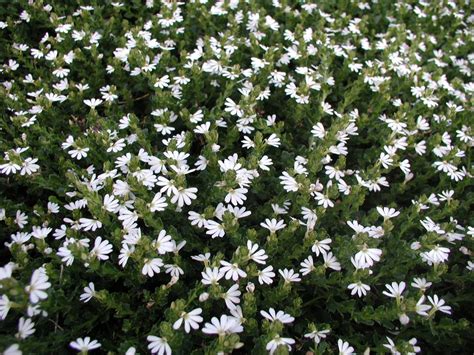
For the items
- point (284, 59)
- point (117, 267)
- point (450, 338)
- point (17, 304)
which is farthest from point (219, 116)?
point (450, 338)

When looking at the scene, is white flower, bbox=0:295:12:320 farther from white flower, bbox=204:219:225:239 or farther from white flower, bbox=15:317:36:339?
white flower, bbox=204:219:225:239

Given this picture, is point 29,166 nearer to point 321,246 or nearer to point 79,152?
point 79,152

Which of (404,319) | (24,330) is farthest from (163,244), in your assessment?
(404,319)

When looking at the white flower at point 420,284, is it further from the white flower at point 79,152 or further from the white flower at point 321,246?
the white flower at point 79,152

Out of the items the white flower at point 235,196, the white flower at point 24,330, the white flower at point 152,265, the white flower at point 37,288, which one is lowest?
the white flower at point 24,330

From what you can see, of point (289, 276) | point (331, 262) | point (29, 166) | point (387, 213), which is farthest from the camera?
point (29, 166)

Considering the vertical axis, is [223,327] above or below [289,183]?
below

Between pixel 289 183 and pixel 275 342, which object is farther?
pixel 289 183

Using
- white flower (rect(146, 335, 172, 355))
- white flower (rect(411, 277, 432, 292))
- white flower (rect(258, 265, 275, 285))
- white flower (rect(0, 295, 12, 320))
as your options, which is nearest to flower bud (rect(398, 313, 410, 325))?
white flower (rect(411, 277, 432, 292))

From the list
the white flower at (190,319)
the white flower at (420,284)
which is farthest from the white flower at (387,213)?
the white flower at (190,319)
